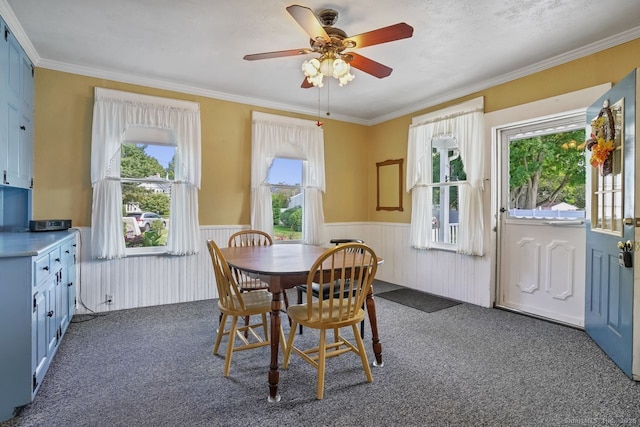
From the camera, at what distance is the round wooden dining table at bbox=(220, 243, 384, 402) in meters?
2.04

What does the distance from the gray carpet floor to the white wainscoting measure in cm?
56

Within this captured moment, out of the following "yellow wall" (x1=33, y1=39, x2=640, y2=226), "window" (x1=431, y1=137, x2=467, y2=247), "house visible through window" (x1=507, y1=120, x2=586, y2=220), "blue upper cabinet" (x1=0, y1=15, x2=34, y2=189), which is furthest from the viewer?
"window" (x1=431, y1=137, x2=467, y2=247)

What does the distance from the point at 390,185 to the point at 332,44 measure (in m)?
3.17

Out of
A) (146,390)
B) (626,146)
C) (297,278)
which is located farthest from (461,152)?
(146,390)

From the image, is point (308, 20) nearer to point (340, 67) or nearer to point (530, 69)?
point (340, 67)

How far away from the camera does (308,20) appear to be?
197 cm

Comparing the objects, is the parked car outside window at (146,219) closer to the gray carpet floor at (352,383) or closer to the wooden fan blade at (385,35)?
the gray carpet floor at (352,383)

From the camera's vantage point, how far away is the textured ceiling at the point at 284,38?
8.04 ft

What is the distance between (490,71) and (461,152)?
0.92m

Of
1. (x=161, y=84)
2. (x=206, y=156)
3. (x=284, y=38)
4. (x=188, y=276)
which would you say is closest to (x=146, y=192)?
(x=206, y=156)

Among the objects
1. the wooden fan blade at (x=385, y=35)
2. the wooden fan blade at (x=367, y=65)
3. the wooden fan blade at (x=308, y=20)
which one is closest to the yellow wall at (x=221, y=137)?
the wooden fan blade at (x=367, y=65)

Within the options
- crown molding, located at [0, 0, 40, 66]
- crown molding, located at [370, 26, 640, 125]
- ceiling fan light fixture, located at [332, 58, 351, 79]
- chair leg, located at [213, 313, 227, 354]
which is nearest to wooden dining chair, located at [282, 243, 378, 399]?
chair leg, located at [213, 313, 227, 354]

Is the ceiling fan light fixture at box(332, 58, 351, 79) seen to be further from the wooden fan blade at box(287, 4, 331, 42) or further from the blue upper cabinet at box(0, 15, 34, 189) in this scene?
the blue upper cabinet at box(0, 15, 34, 189)

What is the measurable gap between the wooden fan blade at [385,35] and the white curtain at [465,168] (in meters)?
2.25
